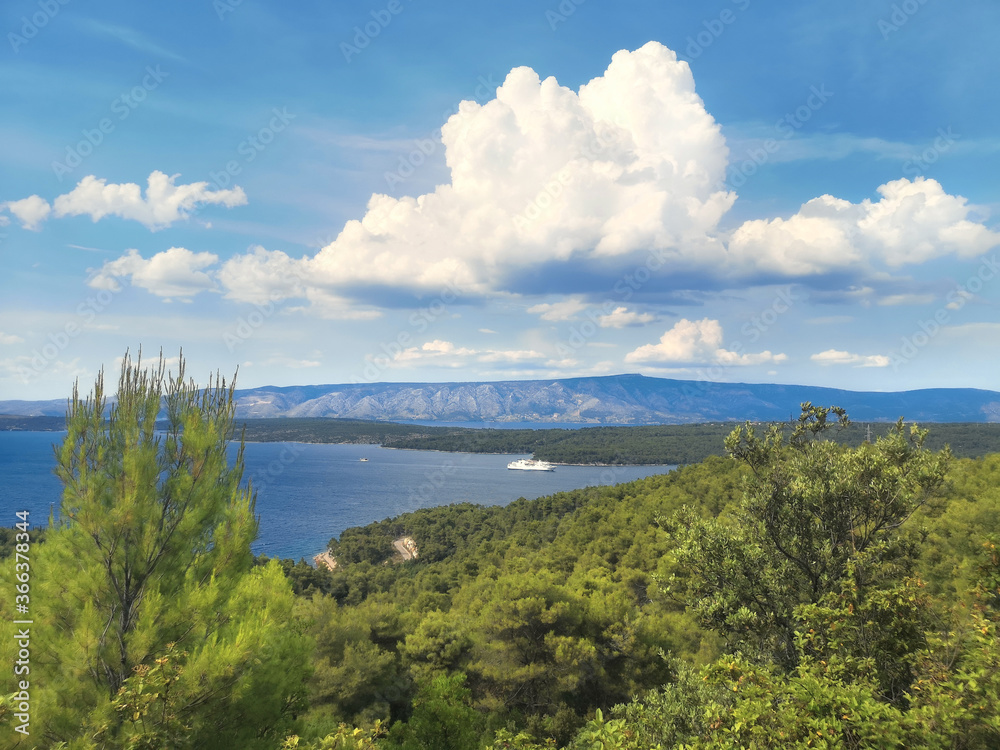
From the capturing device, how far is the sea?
7274 centimetres

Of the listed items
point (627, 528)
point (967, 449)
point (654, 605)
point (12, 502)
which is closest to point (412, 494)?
point (12, 502)

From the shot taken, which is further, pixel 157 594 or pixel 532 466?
pixel 532 466

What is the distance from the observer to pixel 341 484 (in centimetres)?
11131

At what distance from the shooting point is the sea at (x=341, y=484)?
72738 millimetres

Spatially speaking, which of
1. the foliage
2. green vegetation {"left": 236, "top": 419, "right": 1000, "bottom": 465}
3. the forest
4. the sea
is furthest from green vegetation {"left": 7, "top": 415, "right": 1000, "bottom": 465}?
the forest

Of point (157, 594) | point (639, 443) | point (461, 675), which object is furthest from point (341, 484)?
point (157, 594)

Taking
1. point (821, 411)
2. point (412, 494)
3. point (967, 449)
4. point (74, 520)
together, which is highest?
point (821, 411)

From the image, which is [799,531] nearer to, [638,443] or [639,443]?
[639,443]

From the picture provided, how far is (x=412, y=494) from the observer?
100m

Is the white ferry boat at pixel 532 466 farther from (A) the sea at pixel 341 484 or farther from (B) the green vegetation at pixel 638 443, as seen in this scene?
(B) the green vegetation at pixel 638 443

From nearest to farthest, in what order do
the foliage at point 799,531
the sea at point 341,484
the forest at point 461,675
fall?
the forest at point 461,675, the foliage at point 799,531, the sea at point 341,484

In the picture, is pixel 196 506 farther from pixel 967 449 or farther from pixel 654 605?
pixel 967 449

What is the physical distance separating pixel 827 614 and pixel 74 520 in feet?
30.8

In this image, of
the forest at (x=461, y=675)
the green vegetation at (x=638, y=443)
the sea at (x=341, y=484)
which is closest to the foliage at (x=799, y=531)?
the forest at (x=461, y=675)
